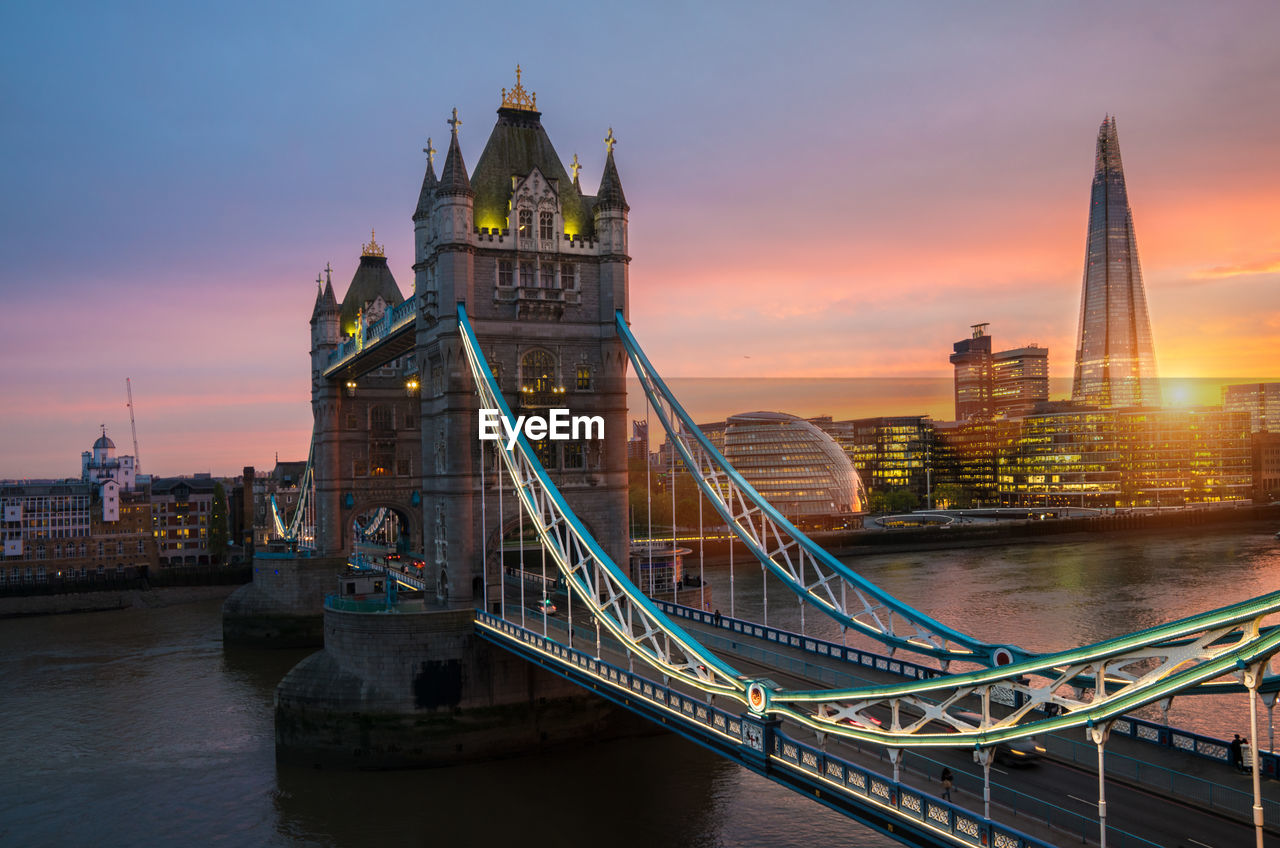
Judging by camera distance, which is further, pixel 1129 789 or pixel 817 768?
pixel 817 768

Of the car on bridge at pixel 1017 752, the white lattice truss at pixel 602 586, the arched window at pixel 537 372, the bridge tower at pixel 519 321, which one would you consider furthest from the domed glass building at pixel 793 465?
the car on bridge at pixel 1017 752

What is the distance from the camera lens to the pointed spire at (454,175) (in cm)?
4259

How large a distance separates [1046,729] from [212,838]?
28.2 m

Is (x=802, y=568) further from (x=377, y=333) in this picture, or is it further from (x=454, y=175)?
(x=377, y=333)

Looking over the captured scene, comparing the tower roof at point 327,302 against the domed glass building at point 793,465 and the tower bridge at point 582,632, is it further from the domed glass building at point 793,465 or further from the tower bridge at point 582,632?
the domed glass building at point 793,465

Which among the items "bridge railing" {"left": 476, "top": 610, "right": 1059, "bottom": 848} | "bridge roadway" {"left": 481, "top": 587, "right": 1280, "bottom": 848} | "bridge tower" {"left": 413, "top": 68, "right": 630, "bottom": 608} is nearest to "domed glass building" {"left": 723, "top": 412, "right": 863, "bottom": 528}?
"bridge tower" {"left": 413, "top": 68, "right": 630, "bottom": 608}

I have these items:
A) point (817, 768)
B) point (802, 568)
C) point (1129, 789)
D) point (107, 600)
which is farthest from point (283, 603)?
point (1129, 789)

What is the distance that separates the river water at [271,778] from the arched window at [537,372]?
50.2ft

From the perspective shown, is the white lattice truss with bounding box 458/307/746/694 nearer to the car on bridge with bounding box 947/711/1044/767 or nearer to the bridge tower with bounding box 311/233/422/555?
the car on bridge with bounding box 947/711/1044/767

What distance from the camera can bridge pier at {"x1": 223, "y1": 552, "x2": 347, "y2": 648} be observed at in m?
65.5

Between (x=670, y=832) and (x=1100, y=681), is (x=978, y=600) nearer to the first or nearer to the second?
(x=670, y=832)

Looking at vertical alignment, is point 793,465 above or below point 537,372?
below

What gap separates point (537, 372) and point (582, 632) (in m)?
12.2

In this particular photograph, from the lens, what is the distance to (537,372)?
44250 mm
